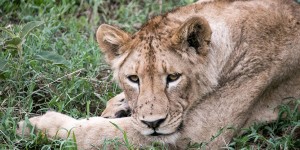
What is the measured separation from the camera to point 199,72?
5.38 meters

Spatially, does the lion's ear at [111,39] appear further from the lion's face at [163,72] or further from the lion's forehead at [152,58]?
the lion's forehead at [152,58]

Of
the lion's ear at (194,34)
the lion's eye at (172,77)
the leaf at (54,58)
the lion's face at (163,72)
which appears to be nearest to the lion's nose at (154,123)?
the lion's face at (163,72)

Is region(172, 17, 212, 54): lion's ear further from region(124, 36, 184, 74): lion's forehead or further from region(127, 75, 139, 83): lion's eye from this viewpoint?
region(127, 75, 139, 83): lion's eye

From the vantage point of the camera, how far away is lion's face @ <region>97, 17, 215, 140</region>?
517 cm

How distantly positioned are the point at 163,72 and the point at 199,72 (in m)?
0.34

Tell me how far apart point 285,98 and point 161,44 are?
4.05 feet

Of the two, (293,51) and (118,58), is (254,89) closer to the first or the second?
(293,51)

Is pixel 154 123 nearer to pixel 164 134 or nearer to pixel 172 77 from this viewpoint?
pixel 164 134

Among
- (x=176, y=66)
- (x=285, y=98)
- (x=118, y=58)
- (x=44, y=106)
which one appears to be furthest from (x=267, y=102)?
(x=44, y=106)

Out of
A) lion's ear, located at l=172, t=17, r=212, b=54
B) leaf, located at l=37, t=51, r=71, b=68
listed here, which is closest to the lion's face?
lion's ear, located at l=172, t=17, r=212, b=54

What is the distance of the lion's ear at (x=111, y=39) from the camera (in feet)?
18.1

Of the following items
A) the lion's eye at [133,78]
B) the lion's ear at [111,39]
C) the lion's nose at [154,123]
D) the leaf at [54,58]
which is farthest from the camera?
the leaf at [54,58]

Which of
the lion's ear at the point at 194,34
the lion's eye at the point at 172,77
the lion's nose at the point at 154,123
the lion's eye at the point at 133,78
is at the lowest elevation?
the lion's nose at the point at 154,123

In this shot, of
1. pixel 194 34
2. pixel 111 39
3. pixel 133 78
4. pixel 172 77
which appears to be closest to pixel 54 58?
pixel 111 39
